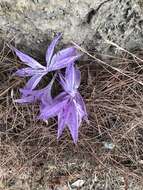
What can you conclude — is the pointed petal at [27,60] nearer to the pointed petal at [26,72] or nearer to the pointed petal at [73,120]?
the pointed petal at [26,72]

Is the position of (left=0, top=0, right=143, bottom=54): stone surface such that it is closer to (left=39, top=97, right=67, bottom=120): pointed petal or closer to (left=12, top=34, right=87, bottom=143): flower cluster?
(left=12, top=34, right=87, bottom=143): flower cluster

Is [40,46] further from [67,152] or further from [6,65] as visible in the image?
[67,152]

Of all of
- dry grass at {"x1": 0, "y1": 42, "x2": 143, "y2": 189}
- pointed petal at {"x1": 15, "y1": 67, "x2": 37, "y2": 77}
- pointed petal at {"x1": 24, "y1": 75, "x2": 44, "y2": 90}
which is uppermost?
pointed petal at {"x1": 15, "y1": 67, "x2": 37, "y2": 77}

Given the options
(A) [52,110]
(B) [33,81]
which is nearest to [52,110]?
(A) [52,110]

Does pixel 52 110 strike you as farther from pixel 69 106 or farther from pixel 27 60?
pixel 27 60

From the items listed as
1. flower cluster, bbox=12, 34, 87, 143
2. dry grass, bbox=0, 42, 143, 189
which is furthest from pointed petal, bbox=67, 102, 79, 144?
dry grass, bbox=0, 42, 143, 189
